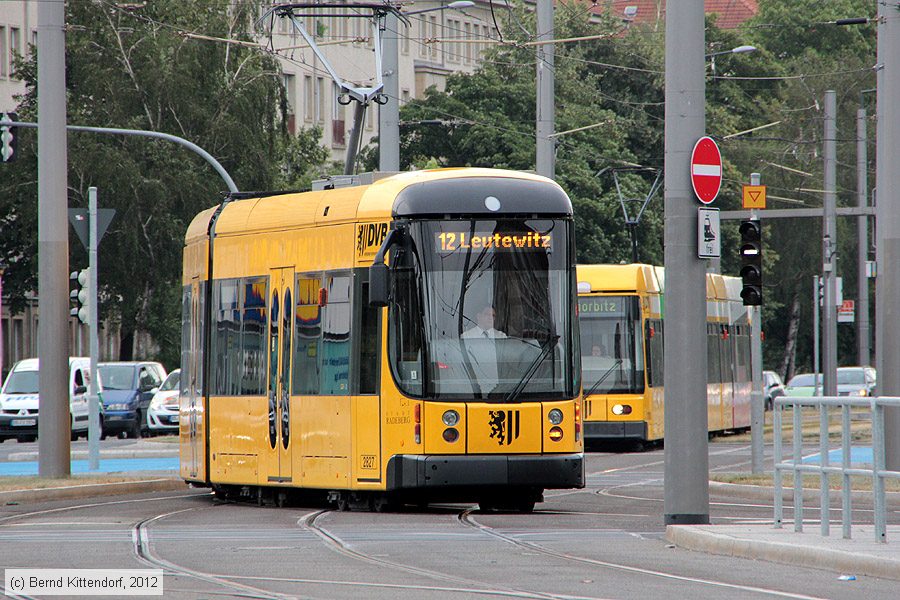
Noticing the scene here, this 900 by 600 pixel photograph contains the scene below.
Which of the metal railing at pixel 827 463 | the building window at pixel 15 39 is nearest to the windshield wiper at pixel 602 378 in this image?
the metal railing at pixel 827 463

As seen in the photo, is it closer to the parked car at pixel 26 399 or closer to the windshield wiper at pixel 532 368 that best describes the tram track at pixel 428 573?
the windshield wiper at pixel 532 368

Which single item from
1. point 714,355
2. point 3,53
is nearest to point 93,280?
point 714,355

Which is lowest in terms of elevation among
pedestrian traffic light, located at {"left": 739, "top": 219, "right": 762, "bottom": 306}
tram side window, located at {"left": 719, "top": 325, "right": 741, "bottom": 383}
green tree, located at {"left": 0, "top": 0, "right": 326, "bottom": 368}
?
tram side window, located at {"left": 719, "top": 325, "right": 741, "bottom": 383}

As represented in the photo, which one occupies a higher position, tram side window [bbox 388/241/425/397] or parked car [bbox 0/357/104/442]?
tram side window [bbox 388/241/425/397]

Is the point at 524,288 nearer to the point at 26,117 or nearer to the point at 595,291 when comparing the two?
the point at 595,291

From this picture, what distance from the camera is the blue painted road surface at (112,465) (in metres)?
31.0

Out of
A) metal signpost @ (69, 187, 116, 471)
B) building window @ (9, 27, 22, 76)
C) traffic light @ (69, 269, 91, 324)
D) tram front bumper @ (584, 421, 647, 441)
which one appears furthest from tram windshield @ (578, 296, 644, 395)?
building window @ (9, 27, 22, 76)

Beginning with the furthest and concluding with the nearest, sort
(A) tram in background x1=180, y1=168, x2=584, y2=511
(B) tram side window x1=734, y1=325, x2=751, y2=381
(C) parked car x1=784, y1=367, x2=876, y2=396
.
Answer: (C) parked car x1=784, y1=367, x2=876, y2=396 → (B) tram side window x1=734, y1=325, x2=751, y2=381 → (A) tram in background x1=180, y1=168, x2=584, y2=511

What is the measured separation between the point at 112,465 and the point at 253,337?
12.0 metres

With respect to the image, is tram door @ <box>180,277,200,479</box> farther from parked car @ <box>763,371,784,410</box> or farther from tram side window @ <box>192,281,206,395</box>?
parked car @ <box>763,371,784,410</box>

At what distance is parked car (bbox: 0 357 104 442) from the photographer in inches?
1796

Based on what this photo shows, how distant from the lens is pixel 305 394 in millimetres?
20359

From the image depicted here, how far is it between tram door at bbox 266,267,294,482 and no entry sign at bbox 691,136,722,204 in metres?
5.21

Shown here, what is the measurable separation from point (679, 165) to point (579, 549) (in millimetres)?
3504
